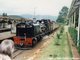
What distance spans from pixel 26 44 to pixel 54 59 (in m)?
8.84

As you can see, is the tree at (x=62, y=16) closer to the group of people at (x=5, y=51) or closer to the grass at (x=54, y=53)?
the grass at (x=54, y=53)

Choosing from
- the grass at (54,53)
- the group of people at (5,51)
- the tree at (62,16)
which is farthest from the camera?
the tree at (62,16)

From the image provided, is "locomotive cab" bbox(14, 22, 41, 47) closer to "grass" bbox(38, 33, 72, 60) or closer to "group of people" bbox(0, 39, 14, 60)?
"grass" bbox(38, 33, 72, 60)

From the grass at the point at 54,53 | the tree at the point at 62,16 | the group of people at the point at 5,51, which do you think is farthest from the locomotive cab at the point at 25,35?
the tree at the point at 62,16

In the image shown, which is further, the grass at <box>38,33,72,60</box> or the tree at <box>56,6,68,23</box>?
the tree at <box>56,6,68,23</box>

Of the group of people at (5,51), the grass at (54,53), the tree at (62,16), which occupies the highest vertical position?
the tree at (62,16)

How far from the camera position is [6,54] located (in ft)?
4.38

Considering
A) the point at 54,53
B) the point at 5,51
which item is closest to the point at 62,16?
the point at 54,53

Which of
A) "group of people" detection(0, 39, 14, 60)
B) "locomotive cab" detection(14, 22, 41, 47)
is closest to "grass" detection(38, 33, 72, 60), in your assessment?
"locomotive cab" detection(14, 22, 41, 47)

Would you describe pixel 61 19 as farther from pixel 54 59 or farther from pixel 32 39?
pixel 54 59

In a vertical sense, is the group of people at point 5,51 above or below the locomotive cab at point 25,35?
above

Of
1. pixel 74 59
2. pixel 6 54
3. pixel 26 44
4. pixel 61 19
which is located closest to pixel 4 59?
pixel 6 54

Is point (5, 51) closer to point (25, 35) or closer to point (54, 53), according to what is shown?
point (54, 53)

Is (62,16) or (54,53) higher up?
(62,16)
